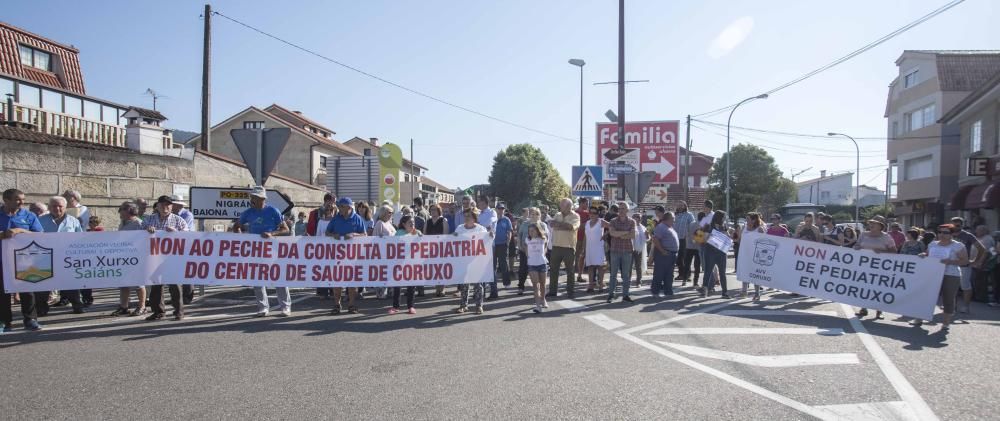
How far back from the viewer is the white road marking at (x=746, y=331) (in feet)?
24.7

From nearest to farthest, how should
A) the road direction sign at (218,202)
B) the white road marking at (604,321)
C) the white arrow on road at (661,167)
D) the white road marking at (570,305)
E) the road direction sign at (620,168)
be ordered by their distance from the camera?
1. the white road marking at (604,321)
2. the white road marking at (570,305)
3. the road direction sign at (218,202)
4. the road direction sign at (620,168)
5. the white arrow on road at (661,167)

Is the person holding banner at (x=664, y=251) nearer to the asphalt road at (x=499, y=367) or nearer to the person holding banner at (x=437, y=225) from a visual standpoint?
the asphalt road at (x=499, y=367)

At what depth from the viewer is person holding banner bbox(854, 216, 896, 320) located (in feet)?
30.1

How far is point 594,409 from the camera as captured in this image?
4492 mm

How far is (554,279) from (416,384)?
232 inches

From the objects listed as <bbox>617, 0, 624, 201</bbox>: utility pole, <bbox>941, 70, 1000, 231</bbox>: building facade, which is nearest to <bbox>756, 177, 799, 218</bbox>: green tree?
<bbox>941, 70, 1000, 231</bbox>: building facade

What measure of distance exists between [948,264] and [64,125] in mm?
19782

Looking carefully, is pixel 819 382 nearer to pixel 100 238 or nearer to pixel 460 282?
pixel 460 282

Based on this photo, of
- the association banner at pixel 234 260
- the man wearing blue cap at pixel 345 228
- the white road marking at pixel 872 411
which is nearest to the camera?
the white road marking at pixel 872 411

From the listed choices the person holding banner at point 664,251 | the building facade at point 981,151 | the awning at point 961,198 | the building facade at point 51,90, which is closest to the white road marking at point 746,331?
the person holding banner at point 664,251

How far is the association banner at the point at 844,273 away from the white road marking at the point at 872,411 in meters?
4.64

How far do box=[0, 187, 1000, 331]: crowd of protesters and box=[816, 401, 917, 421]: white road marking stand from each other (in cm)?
472

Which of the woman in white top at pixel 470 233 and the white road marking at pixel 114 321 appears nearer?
the white road marking at pixel 114 321

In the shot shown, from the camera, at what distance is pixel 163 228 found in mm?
8609
